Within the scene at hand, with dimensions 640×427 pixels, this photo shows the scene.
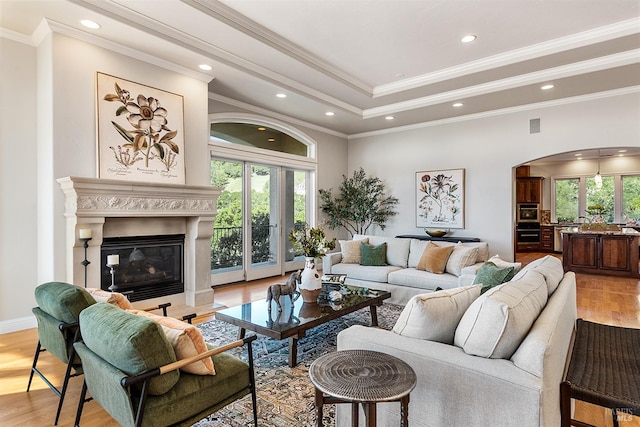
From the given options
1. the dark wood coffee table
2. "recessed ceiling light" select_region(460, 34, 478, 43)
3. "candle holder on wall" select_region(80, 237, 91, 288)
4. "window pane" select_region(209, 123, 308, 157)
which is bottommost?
the dark wood coffee table

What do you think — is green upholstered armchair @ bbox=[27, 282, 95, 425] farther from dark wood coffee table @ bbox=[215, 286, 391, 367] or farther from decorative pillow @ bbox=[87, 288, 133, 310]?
dark wood coffee table @ bbox=[215, 286, 391, 367]

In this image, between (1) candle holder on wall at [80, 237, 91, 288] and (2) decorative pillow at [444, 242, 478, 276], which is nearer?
(1) candle holder on wall at [80, 237, 91, 288]

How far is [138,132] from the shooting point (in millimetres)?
4059

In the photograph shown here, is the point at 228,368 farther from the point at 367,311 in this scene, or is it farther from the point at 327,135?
the point at 327,135

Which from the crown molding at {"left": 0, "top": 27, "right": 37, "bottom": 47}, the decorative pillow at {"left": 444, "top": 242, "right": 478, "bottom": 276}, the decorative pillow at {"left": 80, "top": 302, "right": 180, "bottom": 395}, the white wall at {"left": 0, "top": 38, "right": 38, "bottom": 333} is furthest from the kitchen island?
the crown molding at {"left": 0, "top": 27, "right": 37, "bottom": 47}

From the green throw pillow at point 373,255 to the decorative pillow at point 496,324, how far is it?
11.3 feet

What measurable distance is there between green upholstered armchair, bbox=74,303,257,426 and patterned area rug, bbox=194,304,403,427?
1.62 ft

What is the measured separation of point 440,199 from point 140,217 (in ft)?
17.7

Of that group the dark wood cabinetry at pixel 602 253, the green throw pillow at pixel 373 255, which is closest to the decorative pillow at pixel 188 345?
the green throw pillow at pixel 373 255

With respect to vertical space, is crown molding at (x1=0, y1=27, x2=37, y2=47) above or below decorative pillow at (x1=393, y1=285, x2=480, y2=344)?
above

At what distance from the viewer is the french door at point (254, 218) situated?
600cm

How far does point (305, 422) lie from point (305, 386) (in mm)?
436

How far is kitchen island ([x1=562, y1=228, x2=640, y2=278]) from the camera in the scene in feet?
22.0

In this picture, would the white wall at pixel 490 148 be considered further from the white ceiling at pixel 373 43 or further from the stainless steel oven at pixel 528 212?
the stainless steel oven at pixel 528 212
